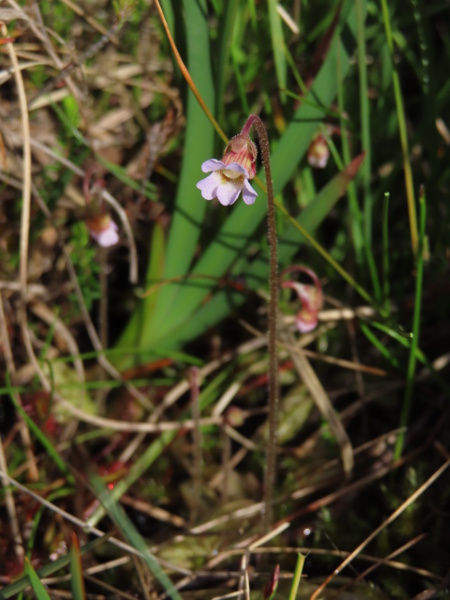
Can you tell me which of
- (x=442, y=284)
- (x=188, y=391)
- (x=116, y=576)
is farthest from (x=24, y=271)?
(x=442, y=284)

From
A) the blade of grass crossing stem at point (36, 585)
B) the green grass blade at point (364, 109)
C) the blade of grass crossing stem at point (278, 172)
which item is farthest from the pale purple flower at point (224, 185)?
the blade of grass crossing stem at point (36, 585)

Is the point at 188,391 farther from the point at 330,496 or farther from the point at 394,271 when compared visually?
the point at 394,271

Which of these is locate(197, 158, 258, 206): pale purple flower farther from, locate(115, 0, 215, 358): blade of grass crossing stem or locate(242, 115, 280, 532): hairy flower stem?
locate(115, 0, 215, 358): blade of grass crossing stem

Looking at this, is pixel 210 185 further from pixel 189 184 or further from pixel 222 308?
pixel 222 308

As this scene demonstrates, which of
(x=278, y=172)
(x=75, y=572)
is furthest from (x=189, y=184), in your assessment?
(x=75, y=572)

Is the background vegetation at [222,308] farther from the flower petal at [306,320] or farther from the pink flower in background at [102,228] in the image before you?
the flower petal at [306,320]

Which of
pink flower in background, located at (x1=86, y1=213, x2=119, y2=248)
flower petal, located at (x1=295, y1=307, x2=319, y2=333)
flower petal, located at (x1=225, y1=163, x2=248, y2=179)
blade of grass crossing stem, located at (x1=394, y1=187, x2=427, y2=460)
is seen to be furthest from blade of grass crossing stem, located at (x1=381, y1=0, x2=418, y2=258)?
pink flower in background, located at (x1=86, y1=213, x2=119, y2=248)

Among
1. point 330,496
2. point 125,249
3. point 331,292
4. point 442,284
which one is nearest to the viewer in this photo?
point 330,496
